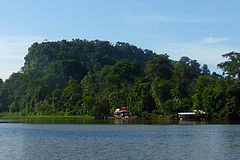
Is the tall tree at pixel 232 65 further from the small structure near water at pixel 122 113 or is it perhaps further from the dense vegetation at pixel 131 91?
the small structure near water at pixel 122 113

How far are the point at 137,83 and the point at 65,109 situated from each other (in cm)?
2418

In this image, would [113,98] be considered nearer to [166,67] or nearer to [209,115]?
[166,67]

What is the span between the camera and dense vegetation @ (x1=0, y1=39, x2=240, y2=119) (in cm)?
11225

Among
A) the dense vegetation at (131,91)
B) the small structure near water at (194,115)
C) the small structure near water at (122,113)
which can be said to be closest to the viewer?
the dense vegetation at (131,91)

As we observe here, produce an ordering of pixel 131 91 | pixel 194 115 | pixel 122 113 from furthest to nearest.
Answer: pixel 131 91 → pixel 122 113 → pixel 194 115

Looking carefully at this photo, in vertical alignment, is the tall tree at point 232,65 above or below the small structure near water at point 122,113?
above

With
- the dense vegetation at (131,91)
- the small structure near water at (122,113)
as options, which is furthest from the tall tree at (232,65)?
the small structure near water at (122,113)

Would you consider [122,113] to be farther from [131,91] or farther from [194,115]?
[194,115]

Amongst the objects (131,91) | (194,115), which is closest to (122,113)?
(131,91)

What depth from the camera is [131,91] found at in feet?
456

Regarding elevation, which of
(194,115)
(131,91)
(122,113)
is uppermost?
(131,91)

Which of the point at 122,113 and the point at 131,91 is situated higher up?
the point at 131,91

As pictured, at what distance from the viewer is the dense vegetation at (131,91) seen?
11225cm

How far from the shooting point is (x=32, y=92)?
16900 cm
